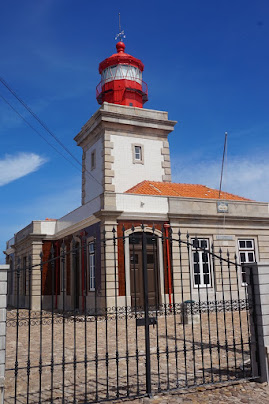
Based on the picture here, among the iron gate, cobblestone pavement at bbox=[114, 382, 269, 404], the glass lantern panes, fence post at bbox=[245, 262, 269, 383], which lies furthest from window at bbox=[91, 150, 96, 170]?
cobblestone pavement at bbox=[114, 382, 269, 404]

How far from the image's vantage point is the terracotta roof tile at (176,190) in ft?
57.0

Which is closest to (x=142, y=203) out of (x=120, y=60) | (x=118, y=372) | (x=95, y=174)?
(x=95, y=174)

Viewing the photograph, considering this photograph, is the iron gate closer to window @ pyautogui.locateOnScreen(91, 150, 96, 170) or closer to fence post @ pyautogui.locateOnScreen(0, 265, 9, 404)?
fence post @ pyautogui.locateOnScreen(0, 265, 9, 404)

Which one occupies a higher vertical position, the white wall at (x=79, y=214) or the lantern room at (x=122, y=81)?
the lantern room at (x=122, y=81)

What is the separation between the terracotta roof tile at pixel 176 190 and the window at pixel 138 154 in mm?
1310

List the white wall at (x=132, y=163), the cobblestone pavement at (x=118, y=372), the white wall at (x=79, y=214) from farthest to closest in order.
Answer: the white wall at (x=132, y=163)
the white wall at (x=79, y=214)
the cobblestone pavement at (x=118, y=372)

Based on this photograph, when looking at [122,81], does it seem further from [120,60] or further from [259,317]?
[259,317]

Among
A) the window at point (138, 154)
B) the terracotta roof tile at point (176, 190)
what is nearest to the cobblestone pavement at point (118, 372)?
the terracotta roof tile at point (176, 190)

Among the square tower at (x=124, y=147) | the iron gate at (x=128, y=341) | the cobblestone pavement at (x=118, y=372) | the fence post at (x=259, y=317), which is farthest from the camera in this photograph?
the square tower at (x=124, y=147)

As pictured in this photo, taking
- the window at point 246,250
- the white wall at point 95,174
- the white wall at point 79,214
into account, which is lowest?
the window at point 246,250

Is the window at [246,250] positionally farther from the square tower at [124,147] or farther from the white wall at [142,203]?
the square tower at [124,147]

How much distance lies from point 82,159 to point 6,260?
12674mm

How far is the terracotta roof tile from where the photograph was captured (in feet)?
57.0

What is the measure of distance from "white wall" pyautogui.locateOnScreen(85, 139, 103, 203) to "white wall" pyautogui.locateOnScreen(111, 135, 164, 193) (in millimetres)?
833
